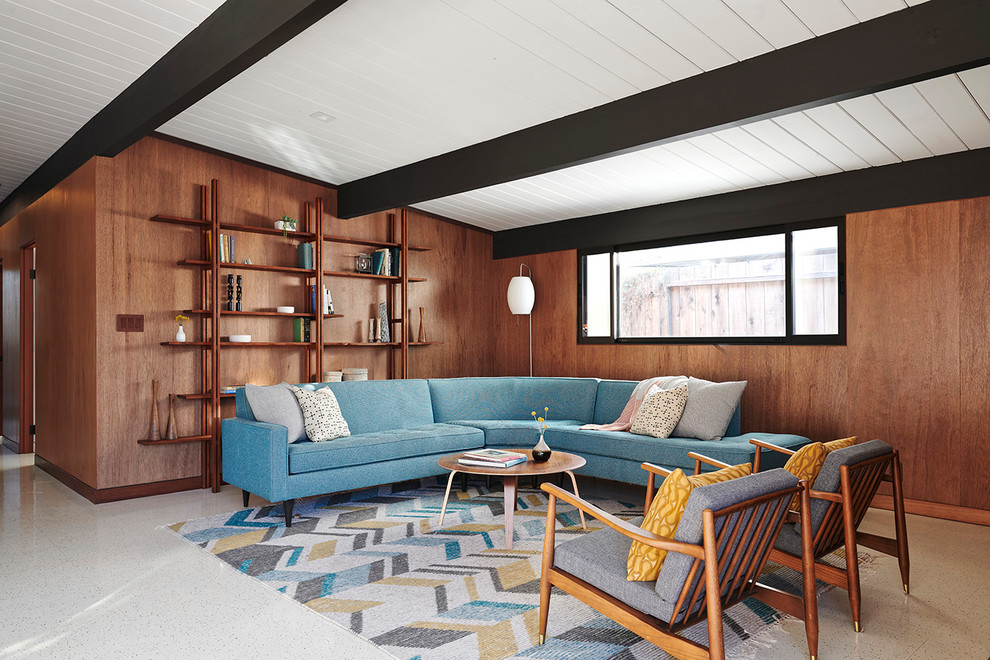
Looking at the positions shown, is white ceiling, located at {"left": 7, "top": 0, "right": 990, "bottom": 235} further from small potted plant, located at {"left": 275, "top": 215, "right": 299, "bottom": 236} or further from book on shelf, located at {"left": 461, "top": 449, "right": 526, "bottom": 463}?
book on shelf, located at {"left": 461, "top": 449, "right": 526, "bottom": 463}

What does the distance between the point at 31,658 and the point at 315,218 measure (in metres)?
4.22

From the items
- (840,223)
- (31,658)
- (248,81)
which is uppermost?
(248,81)

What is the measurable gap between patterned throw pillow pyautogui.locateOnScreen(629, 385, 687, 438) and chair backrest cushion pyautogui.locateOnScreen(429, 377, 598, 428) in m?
0.85

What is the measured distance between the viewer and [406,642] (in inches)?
99.9

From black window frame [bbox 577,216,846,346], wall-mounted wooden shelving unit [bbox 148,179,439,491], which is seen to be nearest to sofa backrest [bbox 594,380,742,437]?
black window frame [bbox 577,216,846,346]

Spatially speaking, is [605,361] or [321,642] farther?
[605,361]

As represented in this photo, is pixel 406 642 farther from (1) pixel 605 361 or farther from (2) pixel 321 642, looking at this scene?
(1) pixel 605 361

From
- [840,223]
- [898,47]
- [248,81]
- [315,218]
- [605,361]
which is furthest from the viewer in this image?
[605,361]

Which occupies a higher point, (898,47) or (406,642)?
(898,47)

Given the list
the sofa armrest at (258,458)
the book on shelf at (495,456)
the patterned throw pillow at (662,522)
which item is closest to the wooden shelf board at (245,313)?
the sofa armrest at (258,458)

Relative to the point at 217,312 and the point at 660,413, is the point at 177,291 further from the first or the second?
the point at 660,413

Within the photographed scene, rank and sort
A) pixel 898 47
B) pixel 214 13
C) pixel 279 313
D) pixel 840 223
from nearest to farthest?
1. pixel 898 47
2. pixel 214 13
3. pixel 840 223
4. pixel 279 313

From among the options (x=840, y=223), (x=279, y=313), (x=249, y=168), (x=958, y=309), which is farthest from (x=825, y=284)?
(x=249, y=168)

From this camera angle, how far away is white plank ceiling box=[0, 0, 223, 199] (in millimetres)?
3215
